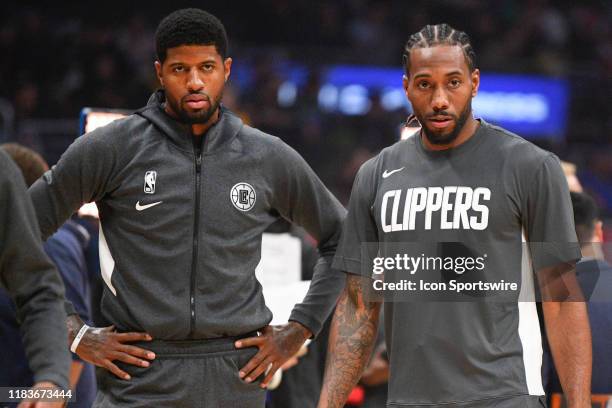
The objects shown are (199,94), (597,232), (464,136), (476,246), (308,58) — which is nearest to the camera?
(476,246)

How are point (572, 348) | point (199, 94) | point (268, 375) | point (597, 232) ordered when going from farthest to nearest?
point (597, 232) < point (268, 375) < point (199, 94) < point (572, 348)

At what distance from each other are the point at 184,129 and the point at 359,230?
0.74 meters

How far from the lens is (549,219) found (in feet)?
11.5

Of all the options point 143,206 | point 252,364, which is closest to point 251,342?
point 252,364

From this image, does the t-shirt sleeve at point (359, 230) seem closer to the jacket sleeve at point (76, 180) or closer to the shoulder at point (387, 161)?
the shoulder at point (387, 161)

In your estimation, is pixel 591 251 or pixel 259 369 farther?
pixel 591 251

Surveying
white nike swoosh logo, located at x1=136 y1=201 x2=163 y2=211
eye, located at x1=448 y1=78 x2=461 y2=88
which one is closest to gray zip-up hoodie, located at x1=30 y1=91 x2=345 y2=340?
white nike swoosh logo, located at x1=136 y1=201 x2=163 y2=211

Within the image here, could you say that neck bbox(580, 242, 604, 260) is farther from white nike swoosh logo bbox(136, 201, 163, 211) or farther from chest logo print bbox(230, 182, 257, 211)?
white nike swoosh logo bbox(136, 201, 163, 211)

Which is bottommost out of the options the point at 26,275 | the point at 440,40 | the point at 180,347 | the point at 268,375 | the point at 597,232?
the point at 268,375

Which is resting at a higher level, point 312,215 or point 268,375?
point 312,215

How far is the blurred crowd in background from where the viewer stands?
12.3 metres

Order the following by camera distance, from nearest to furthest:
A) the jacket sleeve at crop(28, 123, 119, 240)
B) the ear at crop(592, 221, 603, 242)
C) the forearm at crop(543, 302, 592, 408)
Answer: the forearm at crop(543, 302, 592, 408), the jacket sleeve at crop(28, 123, 119, 240), the ear at crop(592, 221, 603, 242)

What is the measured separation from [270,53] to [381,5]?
267 cm

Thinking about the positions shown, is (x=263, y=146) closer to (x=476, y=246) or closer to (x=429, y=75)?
(x=429, y=75)
